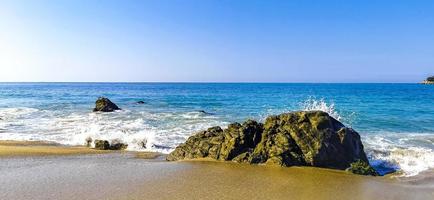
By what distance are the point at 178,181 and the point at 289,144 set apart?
4139 millimetres

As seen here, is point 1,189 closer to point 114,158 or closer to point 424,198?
point 114,158

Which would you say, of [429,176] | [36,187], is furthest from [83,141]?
[429,176]

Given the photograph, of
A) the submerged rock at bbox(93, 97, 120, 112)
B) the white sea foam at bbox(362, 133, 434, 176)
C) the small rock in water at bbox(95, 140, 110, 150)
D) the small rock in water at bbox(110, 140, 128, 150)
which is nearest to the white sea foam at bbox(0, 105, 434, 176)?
the white sea foam at bbox(362, 133, 434, 176)

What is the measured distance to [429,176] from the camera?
38.1 feet

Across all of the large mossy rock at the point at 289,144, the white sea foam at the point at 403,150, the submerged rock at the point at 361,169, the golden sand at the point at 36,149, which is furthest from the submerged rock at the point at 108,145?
the white sea foam at the point at 403,150

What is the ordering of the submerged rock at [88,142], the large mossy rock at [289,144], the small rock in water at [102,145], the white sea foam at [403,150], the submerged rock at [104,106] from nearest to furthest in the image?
the large mossy rock at [289,144] < the white sea foam at [403,150] < the small rock in water at [102,145] < the submerged rock at [88,142] < the submerged rock at [104,106]

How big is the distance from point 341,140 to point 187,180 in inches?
212

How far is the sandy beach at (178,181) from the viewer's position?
30.5ft

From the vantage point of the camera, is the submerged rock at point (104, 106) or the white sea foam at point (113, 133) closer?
the white sea foam at point (113, 133)

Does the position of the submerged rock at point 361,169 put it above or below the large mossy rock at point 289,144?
below

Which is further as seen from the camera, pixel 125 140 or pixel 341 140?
pixel 125 140

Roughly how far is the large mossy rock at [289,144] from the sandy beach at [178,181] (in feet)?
1.90

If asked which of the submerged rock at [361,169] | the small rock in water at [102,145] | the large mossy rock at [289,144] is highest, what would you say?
the large mossy rock at [289,144]

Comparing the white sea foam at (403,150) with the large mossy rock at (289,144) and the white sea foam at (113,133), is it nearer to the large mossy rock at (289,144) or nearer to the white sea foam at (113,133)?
the large mossy rock at (289,144)
